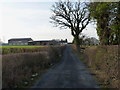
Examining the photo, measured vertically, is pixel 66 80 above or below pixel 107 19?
below

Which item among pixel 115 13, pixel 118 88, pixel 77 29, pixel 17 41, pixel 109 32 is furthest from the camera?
pixel 17 41

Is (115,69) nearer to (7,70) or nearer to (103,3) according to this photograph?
(7,70)

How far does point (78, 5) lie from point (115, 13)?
28.5 metres

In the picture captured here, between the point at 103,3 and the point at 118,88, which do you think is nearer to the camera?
the point at 118,88

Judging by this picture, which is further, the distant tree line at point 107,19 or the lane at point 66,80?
the distant tree line at point 107,19

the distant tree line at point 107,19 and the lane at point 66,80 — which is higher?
the distant tree line at point 107,19

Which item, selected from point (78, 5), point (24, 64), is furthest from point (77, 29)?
point (24, 64)

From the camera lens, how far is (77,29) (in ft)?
146

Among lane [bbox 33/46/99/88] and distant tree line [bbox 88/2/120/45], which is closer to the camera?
lane [bbox 33/46/99/88]

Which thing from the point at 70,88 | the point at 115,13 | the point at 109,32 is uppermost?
the point at 115,13

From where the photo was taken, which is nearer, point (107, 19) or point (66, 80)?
point (66, 80)

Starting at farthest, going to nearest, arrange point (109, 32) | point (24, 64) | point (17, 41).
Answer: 1. point (17, 41)
2. point (109, 32)
3. point (24, 64)

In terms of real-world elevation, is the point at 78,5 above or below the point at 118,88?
above

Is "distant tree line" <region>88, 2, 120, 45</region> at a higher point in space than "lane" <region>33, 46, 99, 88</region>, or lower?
higher
